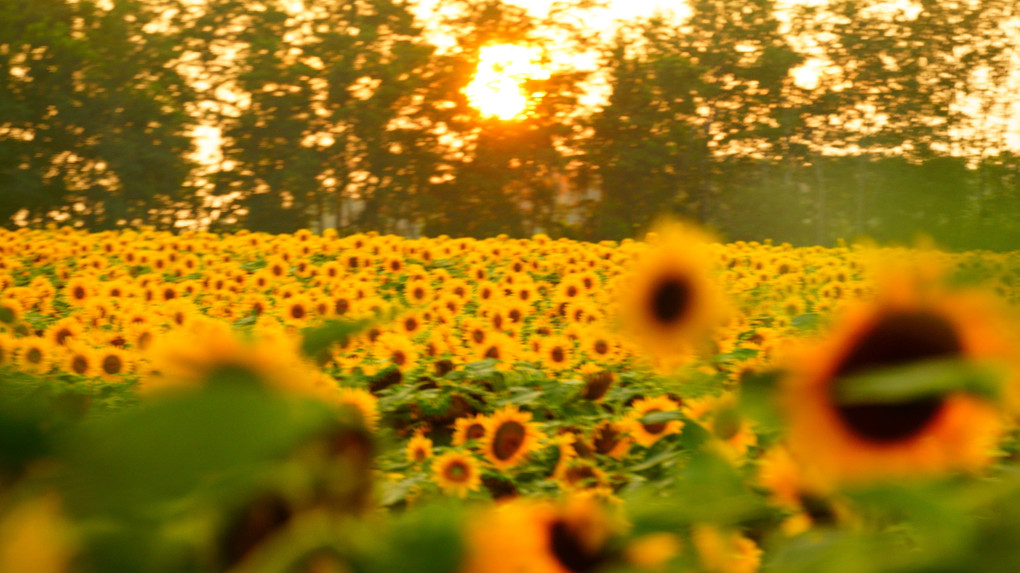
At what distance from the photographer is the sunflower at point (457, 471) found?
2.26 m

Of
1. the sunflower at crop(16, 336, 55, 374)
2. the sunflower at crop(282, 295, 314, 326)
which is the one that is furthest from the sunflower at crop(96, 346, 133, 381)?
the sunflower at crop(282, 295, 314, 326)

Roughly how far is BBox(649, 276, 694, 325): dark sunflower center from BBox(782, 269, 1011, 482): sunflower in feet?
1.87

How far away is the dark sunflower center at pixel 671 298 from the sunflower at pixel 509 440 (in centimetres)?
124

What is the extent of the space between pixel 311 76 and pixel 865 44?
10453 millimetres

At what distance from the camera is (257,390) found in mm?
401

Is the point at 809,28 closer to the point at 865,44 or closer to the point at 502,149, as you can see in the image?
the point at 865,44

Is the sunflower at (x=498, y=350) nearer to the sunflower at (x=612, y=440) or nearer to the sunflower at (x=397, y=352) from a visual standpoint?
the sunflower at (x=397, y=352)

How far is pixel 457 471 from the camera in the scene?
2318 millimetres

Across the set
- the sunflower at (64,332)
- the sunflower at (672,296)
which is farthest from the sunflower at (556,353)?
the sunflower at (672,296)

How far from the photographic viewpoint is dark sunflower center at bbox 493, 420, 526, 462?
249 centimetres

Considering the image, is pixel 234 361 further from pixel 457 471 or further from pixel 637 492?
pixel 457 471

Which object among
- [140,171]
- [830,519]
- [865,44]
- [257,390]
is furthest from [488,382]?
[865,44]

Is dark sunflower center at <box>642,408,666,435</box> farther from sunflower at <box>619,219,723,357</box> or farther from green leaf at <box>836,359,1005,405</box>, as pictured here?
green leaf at <box>836,359,1005,405</box>

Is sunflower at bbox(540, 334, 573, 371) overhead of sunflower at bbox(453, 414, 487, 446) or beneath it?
beneath
